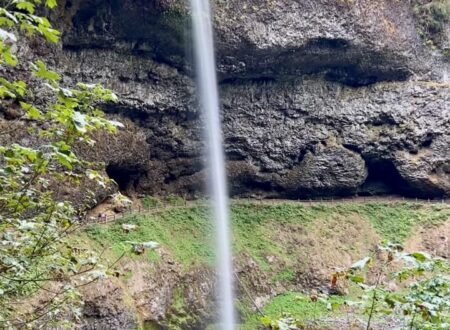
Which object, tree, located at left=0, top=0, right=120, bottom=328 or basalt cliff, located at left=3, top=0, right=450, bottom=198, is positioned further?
basalt cliff, located at left=3, top=0, right=450, bottom=198

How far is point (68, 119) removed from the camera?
9.57 ft

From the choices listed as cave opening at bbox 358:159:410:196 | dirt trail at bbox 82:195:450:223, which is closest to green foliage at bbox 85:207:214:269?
dirt trail at bbox 82:195:450:223

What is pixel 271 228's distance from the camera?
2012 cm

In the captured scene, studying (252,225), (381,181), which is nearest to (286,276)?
(252,225)

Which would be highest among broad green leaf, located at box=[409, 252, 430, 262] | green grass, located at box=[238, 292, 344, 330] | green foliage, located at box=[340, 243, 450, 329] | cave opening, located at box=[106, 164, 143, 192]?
broad green leaf, located at box=[409, 252, 430, 262]

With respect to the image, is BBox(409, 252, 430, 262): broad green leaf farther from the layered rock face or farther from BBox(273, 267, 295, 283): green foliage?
the layered rock face

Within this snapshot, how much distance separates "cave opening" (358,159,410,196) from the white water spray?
23.1 feet

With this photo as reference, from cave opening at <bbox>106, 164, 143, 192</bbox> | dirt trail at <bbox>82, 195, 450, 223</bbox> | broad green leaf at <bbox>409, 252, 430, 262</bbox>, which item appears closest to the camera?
broad green leaf at <bbox>409, 252, 430, 262</bbox>

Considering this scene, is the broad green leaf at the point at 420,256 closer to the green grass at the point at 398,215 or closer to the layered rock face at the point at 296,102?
the layered rock face at the point at 296,102

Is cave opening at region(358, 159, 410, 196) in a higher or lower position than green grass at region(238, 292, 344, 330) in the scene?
higher

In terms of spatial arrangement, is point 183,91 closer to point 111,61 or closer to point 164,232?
point 111,61

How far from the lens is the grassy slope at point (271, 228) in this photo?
55.5 ft

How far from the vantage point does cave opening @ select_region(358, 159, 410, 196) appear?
22969 mm

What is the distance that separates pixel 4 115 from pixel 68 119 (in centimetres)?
1317
